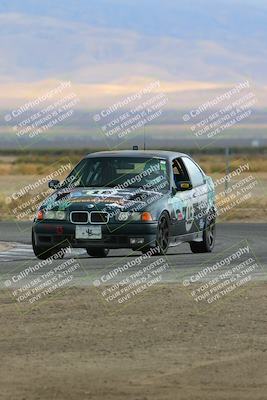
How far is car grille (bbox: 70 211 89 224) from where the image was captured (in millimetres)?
18766

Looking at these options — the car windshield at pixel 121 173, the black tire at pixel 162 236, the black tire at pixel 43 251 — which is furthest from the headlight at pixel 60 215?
the black tire at pixel 162 236

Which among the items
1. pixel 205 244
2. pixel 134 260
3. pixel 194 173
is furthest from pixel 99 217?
pixel 205 244

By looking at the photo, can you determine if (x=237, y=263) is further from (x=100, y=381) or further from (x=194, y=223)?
(x=100, y=381)

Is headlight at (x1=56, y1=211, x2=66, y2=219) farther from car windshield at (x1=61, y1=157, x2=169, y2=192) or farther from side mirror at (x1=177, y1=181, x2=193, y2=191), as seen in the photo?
side mirror at (x1=177, y1=181, x2=193, y2=191)

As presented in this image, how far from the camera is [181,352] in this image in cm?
1091

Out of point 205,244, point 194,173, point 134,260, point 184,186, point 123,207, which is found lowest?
point 205,244

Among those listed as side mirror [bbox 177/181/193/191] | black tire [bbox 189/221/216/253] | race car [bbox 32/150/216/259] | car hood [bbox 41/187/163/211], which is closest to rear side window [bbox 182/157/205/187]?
race car [bbox 32/150/216/259]

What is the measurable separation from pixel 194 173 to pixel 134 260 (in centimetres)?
257

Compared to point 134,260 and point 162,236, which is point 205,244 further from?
point 134,260

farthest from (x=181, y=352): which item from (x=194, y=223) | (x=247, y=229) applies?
(x=247, y=229)

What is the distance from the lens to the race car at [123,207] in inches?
739

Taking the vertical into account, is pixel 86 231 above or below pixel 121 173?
below

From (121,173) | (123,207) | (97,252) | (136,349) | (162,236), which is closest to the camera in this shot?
(136,349)

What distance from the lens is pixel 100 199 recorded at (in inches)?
742
